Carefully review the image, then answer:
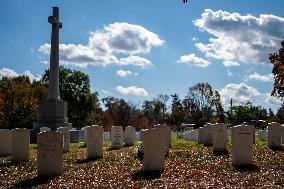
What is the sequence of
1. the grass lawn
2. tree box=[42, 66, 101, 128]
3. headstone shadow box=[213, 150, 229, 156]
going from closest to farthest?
the grass lawn, headstone shadow box=[213, 150, 229, 156], tree box=[42, 66, 101, 128]

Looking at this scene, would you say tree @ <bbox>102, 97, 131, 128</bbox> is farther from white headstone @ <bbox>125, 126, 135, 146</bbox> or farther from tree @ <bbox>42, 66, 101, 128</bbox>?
white headstone @ <bbox>125, 126, 135, 146</bbox>

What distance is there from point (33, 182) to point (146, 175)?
3429mm

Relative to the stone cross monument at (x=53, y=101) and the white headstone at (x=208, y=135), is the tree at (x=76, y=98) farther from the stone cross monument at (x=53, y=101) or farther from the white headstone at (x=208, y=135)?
the white headstone at (x=208, y=135)

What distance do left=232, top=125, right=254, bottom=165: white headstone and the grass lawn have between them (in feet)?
1.21

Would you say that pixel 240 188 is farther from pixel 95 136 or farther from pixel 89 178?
pixel 95 136

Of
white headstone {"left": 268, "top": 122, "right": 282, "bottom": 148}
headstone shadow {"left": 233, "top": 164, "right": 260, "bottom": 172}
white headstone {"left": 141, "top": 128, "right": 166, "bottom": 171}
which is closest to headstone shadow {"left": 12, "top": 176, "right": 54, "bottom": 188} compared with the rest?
white headstone {"left": 141, "top": 128, "right": 166, "bottom": 171}

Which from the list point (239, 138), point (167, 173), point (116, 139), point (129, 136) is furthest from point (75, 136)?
point (167, 173)

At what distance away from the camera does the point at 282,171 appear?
13.5m

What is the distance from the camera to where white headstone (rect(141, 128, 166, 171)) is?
14492 mm

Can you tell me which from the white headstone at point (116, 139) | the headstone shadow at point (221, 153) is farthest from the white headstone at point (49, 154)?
the white headstone at point (116, 139)

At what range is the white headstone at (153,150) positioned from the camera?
14492mm

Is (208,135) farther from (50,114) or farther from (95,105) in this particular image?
(95,105)

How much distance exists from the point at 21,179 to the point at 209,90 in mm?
66494

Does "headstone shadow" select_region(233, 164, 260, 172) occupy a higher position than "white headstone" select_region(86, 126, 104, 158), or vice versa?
"white headstone" select_region(86, 126, 104, 158)
